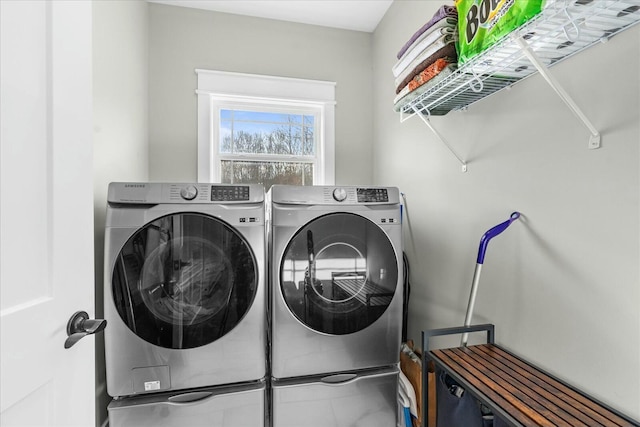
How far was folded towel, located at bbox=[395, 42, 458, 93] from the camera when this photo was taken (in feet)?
3.75

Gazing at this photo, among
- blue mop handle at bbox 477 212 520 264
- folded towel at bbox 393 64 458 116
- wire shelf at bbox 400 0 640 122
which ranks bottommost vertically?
blue mop handle at bbox 477 212 520 264

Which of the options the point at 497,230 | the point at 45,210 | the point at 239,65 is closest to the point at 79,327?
the point at 45,210

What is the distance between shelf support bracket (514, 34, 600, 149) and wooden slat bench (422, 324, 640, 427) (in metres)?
0.74

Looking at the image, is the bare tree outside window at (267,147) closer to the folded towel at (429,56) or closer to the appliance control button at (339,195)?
the appliance control button at (339,195)

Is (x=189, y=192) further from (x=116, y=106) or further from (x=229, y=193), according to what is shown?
(x=116, y=106)

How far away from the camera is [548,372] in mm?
1034

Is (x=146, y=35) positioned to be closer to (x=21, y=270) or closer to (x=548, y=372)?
(x=21, y=270)

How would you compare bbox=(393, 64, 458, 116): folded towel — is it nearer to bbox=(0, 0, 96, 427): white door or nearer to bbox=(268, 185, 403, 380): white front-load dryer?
bbox=(268, 185, 403, 380): white front-load dryer

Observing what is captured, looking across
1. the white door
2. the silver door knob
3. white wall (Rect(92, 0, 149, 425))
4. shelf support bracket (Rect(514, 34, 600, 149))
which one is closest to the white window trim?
white wall (Rect(92, 0, 149, 425))

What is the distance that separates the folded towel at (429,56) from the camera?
114cm

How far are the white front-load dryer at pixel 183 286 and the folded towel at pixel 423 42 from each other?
0.90m

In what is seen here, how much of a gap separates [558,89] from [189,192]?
1399 millimetres

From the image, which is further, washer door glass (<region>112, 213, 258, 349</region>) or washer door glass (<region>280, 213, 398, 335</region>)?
washer door glass (<region>280, 213, 398, 335</region>)

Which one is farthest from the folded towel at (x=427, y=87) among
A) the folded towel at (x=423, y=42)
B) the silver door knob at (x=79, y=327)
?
the silver door knob at (x=79, y=327)
